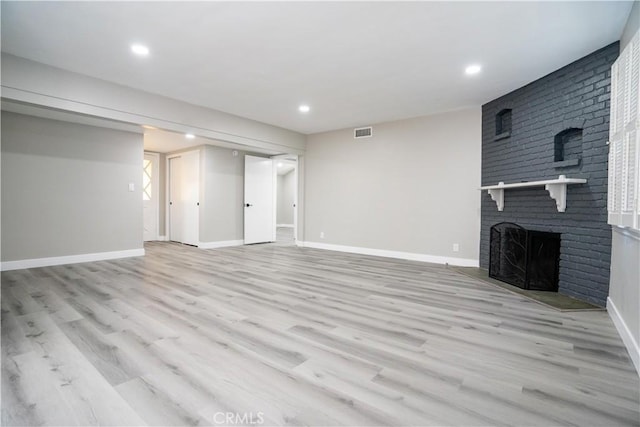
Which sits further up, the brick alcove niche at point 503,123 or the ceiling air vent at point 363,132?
the ceiling air vent at point 363,132

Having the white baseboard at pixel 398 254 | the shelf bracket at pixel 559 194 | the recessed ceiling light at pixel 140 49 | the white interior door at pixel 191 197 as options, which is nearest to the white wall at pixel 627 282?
the shelf bracket at pixel 559 194

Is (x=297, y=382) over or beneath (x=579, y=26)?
beneath

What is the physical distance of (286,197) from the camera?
541 inches

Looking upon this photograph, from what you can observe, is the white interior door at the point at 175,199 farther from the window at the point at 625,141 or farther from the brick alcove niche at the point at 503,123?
the window at the point at 625,141

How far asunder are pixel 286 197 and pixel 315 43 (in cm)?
1077

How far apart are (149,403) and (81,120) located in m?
5.05

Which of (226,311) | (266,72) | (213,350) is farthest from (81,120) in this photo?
(213,350)

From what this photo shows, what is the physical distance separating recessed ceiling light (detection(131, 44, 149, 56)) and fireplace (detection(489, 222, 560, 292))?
4.86 m

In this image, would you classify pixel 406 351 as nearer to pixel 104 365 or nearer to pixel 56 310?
pixel 104 365

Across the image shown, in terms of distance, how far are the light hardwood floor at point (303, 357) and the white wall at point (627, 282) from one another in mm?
114

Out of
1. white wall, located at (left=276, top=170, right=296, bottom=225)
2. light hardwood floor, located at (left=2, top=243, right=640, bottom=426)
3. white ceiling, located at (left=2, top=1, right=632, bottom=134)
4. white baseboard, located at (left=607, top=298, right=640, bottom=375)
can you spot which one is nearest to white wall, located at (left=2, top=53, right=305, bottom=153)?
white ceiling, located at (left=2, top=1, right=632, bottom=134)

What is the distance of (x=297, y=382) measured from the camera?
1754 mm

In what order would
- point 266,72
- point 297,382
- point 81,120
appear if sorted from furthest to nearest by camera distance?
point 81,120 → point 266,72 → point 297,382

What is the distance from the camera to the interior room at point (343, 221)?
5.68 ft
